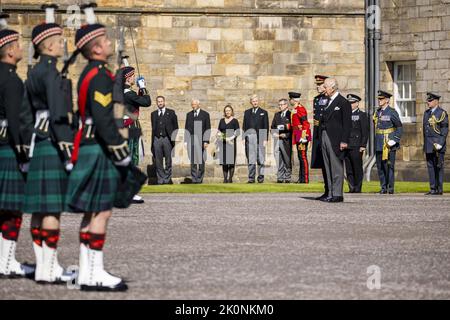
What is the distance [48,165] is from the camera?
10516mm

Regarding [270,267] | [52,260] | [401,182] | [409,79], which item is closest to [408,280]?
[270,267]

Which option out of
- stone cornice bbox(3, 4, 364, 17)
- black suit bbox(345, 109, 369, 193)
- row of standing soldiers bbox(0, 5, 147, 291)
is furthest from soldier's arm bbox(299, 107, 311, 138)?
row of standing soldiers bbox(0, 5, 147, 291)

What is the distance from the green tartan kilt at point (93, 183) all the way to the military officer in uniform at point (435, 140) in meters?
15.8

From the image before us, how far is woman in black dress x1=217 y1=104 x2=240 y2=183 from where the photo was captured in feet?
103

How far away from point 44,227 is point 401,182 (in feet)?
66.4

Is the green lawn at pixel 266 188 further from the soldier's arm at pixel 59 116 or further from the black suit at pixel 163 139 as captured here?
the soldier's arm at pixel 59 116

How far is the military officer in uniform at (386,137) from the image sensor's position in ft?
84.2

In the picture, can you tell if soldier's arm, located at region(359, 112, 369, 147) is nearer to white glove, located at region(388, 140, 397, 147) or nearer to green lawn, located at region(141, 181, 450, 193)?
green lawn, located at region(141, 181, 450, 193)

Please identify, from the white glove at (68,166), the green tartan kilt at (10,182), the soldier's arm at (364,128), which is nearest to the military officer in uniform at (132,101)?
the soldier's arm at (364,128)

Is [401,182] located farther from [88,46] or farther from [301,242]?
[88,46]

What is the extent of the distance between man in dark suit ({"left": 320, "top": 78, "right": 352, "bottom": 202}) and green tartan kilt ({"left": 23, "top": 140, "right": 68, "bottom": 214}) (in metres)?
11.3

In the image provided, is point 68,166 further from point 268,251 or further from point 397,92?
point 397,92

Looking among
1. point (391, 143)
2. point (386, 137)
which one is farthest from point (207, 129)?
point (391, 143)

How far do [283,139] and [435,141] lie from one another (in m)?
6.08
